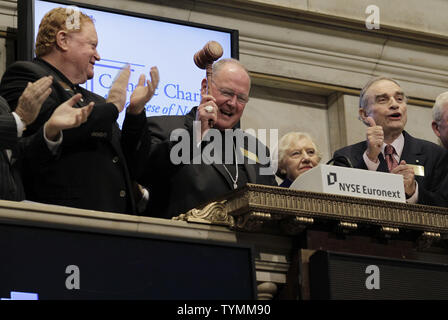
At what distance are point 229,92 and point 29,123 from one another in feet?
3.85

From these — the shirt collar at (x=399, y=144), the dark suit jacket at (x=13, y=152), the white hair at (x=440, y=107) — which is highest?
the white hair at (x=440, y=107)

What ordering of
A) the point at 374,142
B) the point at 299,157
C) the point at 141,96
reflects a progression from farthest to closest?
the point at 299,157 → the point at 374,142 → the point at 141,96

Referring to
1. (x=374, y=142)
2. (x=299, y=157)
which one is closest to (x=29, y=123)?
(x=374, y=142)

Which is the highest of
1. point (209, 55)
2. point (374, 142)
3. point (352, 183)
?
point (209, 55)

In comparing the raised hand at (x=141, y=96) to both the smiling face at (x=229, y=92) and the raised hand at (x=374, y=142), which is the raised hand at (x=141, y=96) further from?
the raised hand at (x=374, y=142)

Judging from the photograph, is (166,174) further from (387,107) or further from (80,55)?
(387,107)

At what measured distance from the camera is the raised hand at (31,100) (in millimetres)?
3518

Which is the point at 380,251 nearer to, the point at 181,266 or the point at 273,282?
the point at 273,282

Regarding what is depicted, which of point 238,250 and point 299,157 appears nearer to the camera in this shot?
point 238,250

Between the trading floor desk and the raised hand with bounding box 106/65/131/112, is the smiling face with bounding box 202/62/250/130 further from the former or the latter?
the trading floor desk

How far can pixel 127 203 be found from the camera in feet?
12.7

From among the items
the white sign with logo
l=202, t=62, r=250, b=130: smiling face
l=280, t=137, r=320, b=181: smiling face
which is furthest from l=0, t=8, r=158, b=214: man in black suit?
l=280, t=137, r=320, b=181: smiling face

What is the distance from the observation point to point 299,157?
198 inches

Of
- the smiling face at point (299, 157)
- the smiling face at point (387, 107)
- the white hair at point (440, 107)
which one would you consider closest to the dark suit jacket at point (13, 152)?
the smiling face at point (299, 157)
